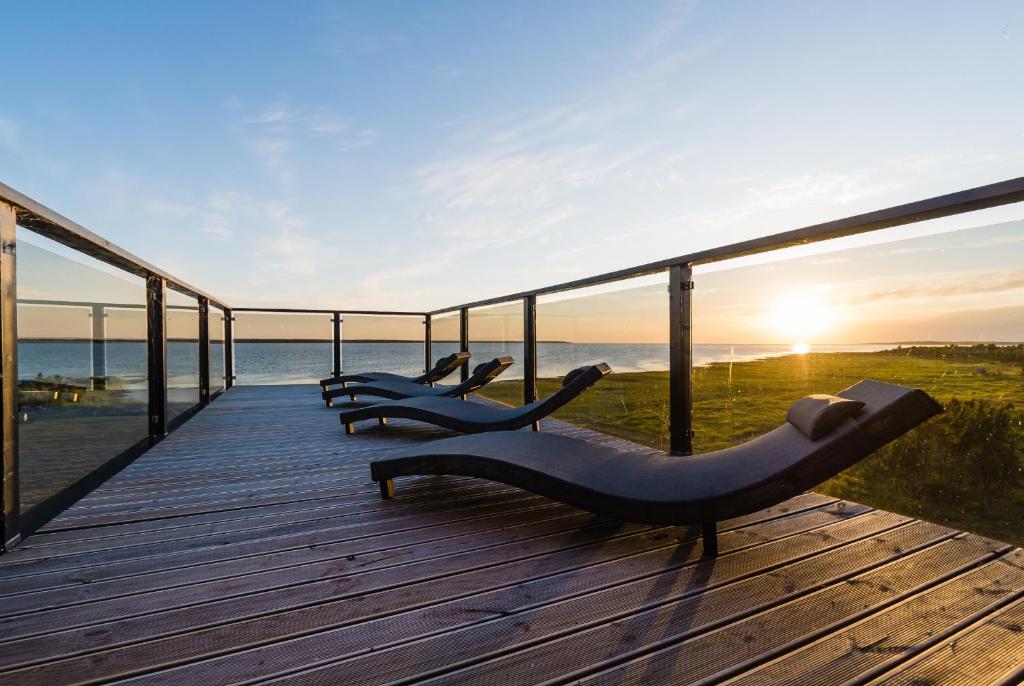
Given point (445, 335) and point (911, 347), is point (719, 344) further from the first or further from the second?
point (445, 335)

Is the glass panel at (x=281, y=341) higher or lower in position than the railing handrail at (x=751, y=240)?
lower

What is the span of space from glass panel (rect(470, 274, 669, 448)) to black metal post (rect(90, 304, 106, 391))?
11.0ft

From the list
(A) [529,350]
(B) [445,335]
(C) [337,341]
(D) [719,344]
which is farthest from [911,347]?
(C) [337,341]

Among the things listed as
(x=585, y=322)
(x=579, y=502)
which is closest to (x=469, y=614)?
(x=579, y=502)

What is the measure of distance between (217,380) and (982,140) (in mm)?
9429

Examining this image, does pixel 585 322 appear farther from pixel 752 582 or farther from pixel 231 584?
pixel 231 584

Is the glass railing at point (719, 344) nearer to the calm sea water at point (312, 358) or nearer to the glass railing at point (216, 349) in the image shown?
the calm sea water at point (312, 358)

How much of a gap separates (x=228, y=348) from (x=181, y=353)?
3.60 m

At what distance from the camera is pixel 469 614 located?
135 centimetres

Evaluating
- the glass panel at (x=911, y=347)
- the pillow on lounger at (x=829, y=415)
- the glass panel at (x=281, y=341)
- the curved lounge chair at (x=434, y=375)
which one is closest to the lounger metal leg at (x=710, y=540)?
the pillow on lounger at (x=829, y=415)

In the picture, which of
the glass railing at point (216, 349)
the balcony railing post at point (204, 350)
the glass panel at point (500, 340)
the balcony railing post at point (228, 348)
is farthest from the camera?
the balcony railing post at point (228, 348)

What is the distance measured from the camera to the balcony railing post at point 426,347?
8700mm

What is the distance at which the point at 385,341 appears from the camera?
9.25 metres

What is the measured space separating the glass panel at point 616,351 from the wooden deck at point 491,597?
1225 millimetres
